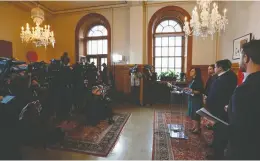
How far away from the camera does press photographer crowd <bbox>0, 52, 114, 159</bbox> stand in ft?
6.10

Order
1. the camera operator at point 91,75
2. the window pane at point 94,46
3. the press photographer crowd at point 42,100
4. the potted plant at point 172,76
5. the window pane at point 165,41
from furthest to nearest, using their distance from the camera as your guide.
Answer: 1. the window pane at point 94,46
2. the window pane at point 165,41
3. the potted plant at point 172,76
4. the camera operator at point 91,75
5. the press photographer crowd at point 42,100

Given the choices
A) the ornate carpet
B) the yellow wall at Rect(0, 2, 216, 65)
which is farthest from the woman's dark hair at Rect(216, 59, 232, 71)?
the yellow wall at Rect(0, 2, 216, 65)

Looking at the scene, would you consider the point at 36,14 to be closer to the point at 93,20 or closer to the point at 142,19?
the point at 93,20

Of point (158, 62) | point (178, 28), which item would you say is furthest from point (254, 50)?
point (178, 28)

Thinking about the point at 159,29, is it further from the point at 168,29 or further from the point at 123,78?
the point at 123,78

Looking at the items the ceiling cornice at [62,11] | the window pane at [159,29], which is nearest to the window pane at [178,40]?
the window pane at [159,29]

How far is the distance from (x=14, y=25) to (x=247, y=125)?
7236 millimetres

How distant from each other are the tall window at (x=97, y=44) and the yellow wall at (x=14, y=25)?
2359mm

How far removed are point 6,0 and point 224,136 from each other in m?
7.10

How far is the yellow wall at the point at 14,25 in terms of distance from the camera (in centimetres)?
532

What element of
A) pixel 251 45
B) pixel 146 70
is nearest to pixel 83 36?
pixel 146 70

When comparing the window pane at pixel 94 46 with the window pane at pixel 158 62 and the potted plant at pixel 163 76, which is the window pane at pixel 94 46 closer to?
the window pane at pixel 158 62

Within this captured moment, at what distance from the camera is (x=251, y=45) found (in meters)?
1.04

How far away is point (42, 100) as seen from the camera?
113 inches
